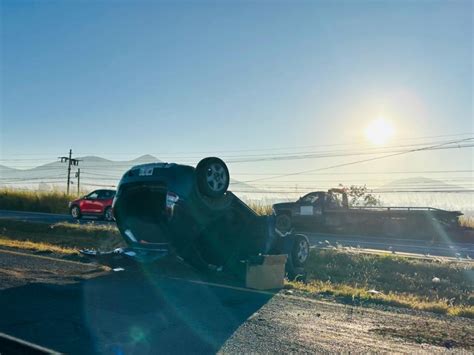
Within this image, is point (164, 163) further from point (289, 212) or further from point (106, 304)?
point (289, 212)

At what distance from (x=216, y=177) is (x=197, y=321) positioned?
2.54 metres

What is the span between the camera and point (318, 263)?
1333 centimetres

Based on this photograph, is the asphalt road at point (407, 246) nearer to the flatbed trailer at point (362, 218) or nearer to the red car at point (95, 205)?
the flatbed trailer at point (362, 218)

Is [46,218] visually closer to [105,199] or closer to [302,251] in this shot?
[105,199]

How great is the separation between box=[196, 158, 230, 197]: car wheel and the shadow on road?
4.71 feet

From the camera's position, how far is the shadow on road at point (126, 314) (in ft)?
14.1

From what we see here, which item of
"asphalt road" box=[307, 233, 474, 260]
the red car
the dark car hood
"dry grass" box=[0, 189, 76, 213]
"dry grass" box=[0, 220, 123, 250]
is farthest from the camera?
"dry grass" box=[0, 189, 76, 213]

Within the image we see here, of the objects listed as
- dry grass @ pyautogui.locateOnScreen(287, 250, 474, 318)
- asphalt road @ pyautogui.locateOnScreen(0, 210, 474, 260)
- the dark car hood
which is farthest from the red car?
dry grass @ pyautogui.locateOnScreen(287, 250, 474, 318)

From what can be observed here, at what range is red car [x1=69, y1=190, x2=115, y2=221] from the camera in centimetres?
2586

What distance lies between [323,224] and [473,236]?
6.75 meters

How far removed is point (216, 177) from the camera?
7.08m

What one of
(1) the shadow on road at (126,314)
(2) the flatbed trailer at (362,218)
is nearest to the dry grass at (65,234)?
(1) the shadow on road at (126,314)

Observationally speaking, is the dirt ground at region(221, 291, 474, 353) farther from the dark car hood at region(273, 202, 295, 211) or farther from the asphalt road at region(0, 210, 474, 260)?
the dark car hood at region(273, 202, 295, 211)

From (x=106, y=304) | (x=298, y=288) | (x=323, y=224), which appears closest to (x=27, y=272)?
(x=106, y=304)
